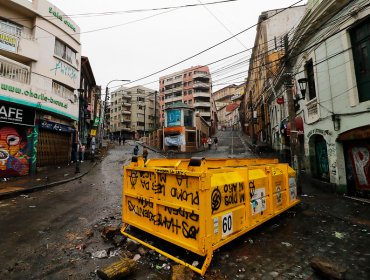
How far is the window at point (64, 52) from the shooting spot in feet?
54.7

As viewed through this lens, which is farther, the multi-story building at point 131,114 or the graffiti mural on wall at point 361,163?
the multi-story building at point 131,114

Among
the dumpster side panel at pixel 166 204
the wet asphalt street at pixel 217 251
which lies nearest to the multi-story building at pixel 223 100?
the wet asphalt street at pixel 217 251

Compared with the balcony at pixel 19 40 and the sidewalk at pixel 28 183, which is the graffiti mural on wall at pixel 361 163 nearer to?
the sidewalk at pixel 28 183

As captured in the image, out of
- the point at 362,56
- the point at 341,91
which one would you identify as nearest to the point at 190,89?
the point at 341,91

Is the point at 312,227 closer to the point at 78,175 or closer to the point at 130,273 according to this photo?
the point at 130,273

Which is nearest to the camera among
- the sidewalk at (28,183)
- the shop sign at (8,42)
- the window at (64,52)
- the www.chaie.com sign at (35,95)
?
the sidewalk at (28,183)

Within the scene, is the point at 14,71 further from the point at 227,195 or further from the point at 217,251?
the point at 217,251

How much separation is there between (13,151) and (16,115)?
2.16 meters

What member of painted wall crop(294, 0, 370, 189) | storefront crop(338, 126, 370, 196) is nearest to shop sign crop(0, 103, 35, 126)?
painted wall crop(294, 0, 370, 189)

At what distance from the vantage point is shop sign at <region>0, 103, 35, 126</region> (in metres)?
12.4

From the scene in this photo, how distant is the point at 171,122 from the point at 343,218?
3203 centimetres

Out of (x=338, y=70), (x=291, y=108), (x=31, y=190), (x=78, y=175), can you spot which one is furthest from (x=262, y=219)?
(x=78, y=175)

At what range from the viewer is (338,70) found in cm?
948

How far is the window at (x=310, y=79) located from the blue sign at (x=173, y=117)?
83.5 ft
